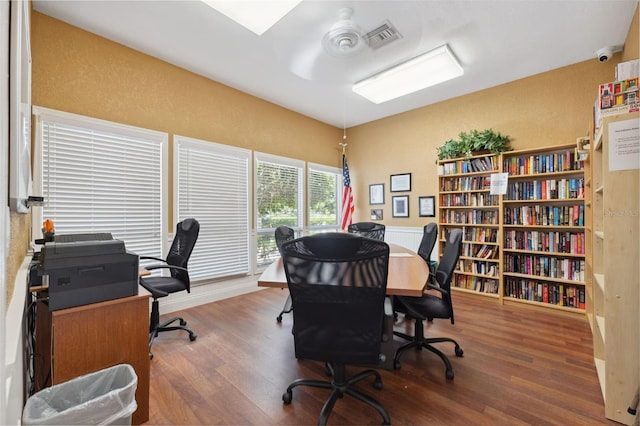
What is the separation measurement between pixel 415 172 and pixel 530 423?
3692mm

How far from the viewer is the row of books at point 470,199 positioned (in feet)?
12.4

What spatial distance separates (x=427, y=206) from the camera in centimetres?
455

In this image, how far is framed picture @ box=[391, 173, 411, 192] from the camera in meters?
4.79

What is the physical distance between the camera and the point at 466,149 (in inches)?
153

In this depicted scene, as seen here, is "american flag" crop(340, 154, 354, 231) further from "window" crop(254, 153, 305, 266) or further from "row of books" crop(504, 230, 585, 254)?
"row of books" crop(504, 230, 585, 254)

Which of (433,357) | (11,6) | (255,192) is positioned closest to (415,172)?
(255,192)

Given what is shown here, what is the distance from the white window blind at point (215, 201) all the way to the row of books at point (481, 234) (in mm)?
3135

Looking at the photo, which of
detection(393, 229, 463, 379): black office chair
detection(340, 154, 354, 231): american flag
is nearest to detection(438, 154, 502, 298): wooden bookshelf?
detection(340, 154, 354, 231): american flag

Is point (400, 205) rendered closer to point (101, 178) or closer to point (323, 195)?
point (323, 195)

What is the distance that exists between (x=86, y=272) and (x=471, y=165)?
4.31 metres

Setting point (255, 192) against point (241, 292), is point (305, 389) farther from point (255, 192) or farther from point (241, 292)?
point (255, 192)

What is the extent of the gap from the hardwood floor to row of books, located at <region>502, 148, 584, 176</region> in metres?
1.76

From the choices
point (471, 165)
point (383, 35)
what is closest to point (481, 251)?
point (471, 165)

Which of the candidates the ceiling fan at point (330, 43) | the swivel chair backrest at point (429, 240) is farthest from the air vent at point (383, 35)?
the swivel chair backrest at point (429, 240)
